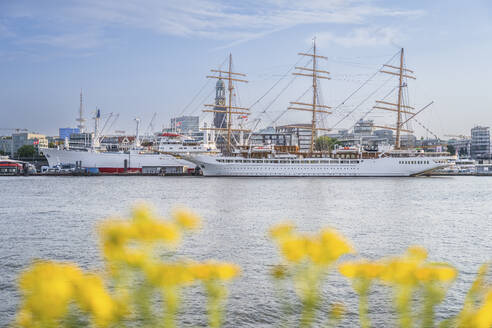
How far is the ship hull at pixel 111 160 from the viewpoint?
301 feet

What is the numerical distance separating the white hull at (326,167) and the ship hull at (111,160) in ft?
58.8

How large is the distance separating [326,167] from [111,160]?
44935mm

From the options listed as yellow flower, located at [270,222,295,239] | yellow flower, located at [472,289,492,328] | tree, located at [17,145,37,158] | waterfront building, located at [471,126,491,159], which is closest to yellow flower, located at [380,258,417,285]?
yellow flower, located at [472,289,492,328]

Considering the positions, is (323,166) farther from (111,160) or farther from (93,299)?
(93,299)

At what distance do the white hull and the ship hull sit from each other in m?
17.9

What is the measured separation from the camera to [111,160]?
303ft

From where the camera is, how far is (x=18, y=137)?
187125mm

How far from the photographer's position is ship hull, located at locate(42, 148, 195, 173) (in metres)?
91.8

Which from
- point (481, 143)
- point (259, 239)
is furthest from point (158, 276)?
point (481, 143)

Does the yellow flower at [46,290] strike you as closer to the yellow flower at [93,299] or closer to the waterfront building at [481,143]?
the yellow flower at [93,299]

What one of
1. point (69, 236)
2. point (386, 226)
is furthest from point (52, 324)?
point (386, 226)

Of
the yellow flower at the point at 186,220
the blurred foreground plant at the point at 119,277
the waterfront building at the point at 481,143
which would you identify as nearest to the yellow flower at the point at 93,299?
the blurred foreground plant at the point at 119,277

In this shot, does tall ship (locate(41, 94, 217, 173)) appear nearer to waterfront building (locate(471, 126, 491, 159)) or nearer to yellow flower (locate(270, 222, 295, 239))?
yellow flower (locate(270, 222, 295, 239))

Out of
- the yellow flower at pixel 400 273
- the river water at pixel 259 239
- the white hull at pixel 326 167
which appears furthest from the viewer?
the white hull at pixel 326 167
